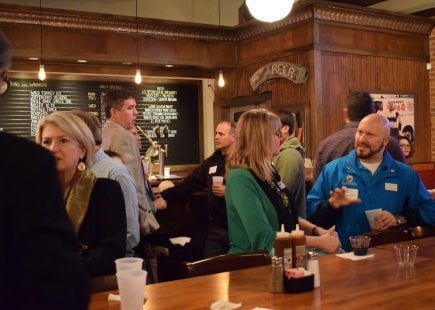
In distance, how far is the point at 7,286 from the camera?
96 cm

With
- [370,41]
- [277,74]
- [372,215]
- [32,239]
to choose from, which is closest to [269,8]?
[372,215]

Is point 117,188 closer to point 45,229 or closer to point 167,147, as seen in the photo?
point 45,229

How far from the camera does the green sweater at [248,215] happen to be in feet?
8.87

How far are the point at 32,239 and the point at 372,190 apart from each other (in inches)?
112

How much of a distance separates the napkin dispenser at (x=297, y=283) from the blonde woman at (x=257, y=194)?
1.66 ft

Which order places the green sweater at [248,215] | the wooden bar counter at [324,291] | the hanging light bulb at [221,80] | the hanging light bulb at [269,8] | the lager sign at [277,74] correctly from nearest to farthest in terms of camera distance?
1. the wooden bar counter at [324,291]
2. the green sweater at [248,215]
3. the hanging light bulb at [269,8]
4. the lager sign at [277,74]
5. the hanging light bulb at [221,80]

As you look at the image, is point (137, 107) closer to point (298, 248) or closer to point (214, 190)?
point (214, 190)

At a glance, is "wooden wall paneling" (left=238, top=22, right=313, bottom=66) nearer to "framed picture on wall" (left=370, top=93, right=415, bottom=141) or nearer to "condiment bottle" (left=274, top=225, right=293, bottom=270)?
"framed picture on wall" (left=370, top=93, right=415, bottom=141)

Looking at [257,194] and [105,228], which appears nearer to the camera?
[105,228]

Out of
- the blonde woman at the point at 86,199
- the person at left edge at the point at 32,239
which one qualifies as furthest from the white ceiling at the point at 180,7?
the person at left edge at the point at 32,239

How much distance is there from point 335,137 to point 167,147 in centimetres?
466

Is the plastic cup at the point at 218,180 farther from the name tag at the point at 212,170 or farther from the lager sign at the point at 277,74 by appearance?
the lager sign at the point at 277,74

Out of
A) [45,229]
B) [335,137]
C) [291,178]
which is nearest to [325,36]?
[335,137]

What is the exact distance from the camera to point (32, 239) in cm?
97
